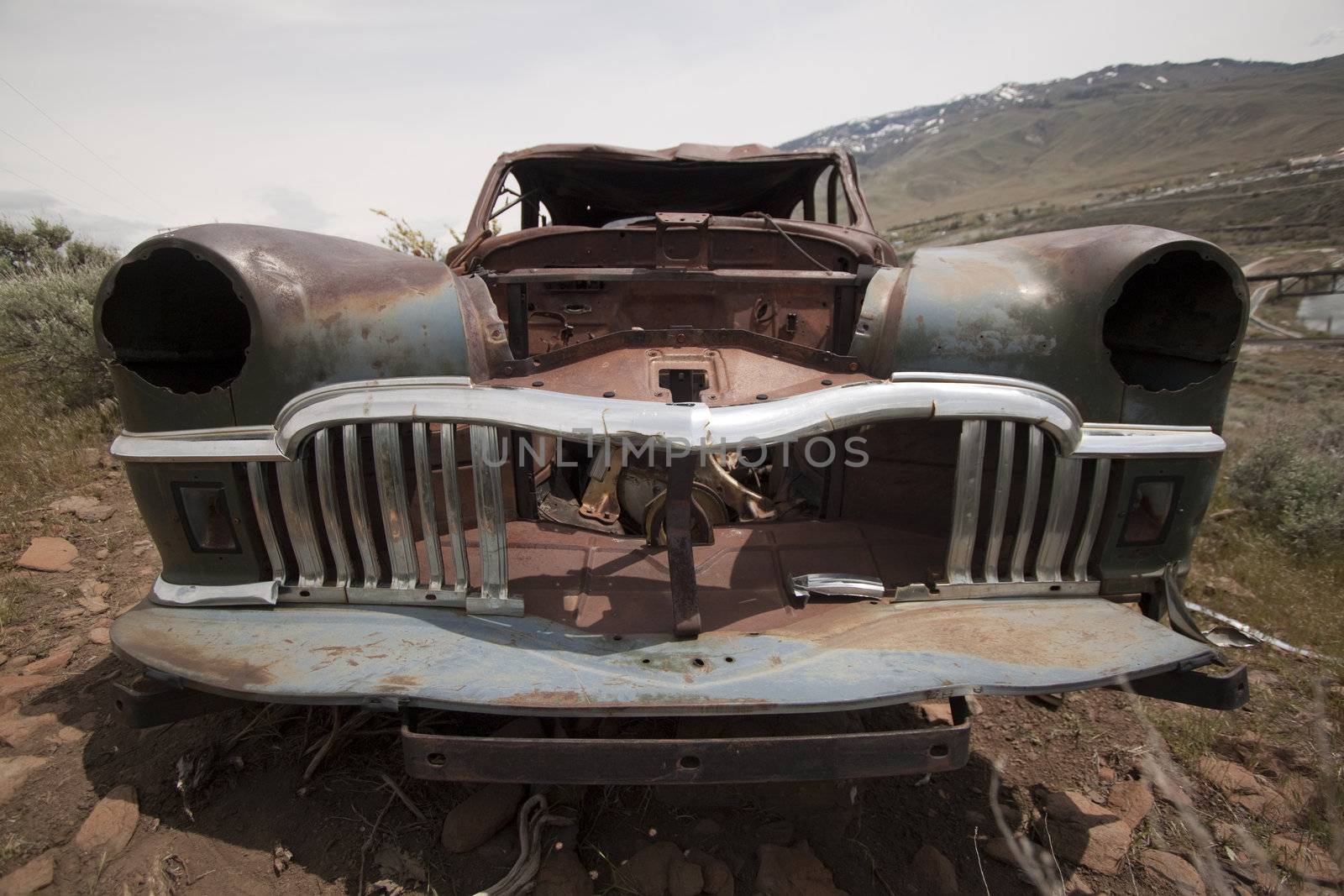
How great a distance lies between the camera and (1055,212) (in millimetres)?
34625

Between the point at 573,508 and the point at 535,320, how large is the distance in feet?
2.55

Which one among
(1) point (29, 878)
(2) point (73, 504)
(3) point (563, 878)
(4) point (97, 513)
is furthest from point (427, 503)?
(2) point (73, 504)

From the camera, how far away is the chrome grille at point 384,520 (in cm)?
180

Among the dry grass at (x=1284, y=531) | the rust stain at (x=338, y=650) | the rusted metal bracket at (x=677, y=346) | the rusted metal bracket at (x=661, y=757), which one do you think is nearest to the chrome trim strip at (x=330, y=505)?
the rust stain at (x=338, y=650)

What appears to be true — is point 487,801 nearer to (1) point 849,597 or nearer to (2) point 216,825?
(2) point 216,825

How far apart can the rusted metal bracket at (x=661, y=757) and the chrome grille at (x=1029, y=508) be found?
0.58 metres

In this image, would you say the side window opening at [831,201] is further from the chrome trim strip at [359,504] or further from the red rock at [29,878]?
the red rock at [29,878]

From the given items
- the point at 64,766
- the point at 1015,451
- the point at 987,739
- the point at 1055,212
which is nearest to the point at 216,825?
the point at 64,766

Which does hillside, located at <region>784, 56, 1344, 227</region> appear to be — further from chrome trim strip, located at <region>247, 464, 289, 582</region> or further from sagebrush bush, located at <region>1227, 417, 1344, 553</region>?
chrome trim strip, located at <region>247, 464, 289, 582</region>

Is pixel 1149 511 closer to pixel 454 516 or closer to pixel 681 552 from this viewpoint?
pixel 681 552

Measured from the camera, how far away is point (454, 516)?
6.08ft

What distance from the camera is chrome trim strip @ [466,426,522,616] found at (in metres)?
1.80

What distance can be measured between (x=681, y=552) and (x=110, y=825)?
1.64m

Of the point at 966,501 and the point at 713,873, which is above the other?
the point at 966,501
